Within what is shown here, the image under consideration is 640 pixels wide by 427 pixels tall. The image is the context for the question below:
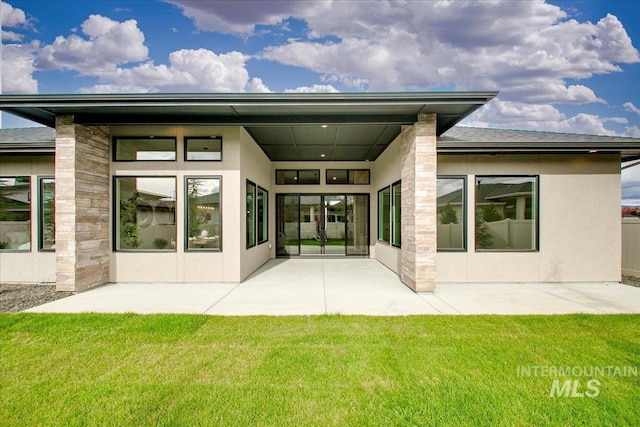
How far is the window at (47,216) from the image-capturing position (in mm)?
7055

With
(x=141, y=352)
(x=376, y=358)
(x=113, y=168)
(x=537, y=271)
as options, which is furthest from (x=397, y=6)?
(x=141, y=352)

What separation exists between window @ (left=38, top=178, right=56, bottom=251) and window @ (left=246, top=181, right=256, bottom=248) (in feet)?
15.5

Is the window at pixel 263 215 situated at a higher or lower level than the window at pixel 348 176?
lower

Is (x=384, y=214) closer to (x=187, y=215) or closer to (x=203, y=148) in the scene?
(x=203, y=148)

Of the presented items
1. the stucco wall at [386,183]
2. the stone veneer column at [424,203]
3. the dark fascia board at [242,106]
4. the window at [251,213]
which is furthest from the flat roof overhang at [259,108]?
the window at [251,213]

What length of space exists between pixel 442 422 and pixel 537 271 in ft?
21.3

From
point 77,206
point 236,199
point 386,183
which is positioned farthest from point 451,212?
point 77,206

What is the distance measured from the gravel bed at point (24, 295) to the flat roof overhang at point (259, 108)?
354cm

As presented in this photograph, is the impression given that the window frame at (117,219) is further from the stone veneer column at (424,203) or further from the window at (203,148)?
the stone veneer column at (424,203)

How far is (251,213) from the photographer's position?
26.4ft

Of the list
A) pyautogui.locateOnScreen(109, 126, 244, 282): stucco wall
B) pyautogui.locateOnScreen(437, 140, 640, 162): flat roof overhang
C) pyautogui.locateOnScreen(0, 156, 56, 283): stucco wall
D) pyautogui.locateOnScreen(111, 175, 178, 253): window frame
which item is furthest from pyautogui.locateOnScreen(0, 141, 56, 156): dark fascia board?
pyautogui.locateOnScreen(437, 140, 640, 162): flat roof overhang

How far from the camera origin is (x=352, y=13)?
33.2 feet

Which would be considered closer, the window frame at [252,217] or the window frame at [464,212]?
the window frame at [464,212]

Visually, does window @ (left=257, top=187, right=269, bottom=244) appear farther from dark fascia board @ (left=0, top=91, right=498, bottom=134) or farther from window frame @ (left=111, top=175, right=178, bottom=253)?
dark fascia board @ (left=0, top=91, right=498, bottom=134)
